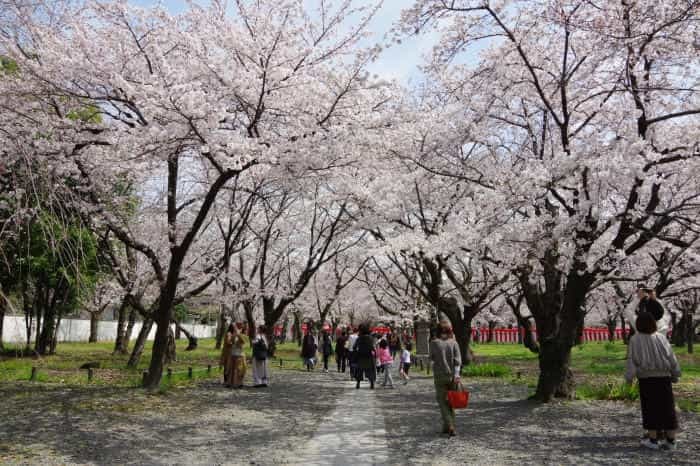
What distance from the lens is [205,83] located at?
10156mm

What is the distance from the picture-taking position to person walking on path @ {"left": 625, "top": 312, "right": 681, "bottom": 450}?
6.38 m

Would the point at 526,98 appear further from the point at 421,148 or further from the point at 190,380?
the point at 190,380

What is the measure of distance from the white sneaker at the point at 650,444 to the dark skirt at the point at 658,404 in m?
0.22

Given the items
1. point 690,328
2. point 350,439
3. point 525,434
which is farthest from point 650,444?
point 690,328

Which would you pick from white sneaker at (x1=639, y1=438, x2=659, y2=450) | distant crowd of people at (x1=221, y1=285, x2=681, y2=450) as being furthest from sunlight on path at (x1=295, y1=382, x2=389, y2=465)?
white sneaker at (x1=639, y1=438, x2=659, y2=450)

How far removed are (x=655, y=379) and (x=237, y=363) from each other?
30.2 feet

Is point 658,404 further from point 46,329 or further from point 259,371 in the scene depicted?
point 46,329

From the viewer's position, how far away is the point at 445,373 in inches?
293

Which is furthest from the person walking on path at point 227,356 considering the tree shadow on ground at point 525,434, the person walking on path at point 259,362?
the tree shadow on ground at point 525,434

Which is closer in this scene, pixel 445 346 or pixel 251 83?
pixel 445 346

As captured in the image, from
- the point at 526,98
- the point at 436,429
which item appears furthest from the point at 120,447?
the point at 526,98

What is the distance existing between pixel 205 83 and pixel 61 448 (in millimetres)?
6441

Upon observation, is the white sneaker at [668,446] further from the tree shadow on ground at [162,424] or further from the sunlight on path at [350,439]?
the tree shadow on ground at [162,424]

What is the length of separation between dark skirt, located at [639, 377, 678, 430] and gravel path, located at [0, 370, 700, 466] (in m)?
0.32
